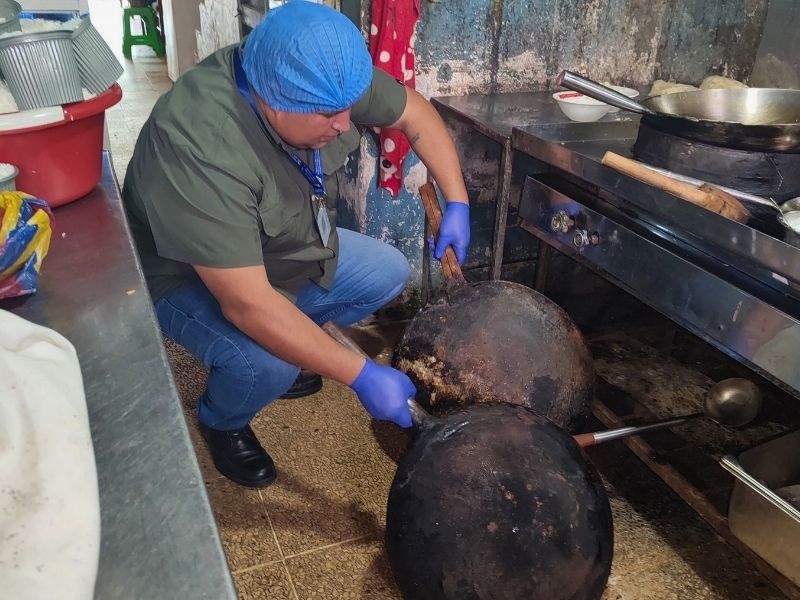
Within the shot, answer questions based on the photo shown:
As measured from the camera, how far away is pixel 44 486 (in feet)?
2.02

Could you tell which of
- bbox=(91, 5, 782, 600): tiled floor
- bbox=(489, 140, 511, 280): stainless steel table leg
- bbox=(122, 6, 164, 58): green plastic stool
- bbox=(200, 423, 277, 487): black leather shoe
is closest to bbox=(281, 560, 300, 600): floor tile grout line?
bbox=(91, 5, 782, 600): tiled floor

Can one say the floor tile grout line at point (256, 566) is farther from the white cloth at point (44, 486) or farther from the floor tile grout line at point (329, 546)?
the white cloth at point (44, 486)

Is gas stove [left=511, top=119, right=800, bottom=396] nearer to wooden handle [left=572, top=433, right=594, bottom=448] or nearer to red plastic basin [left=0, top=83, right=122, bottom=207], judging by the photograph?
wooden handle [left=572, top=433, right=594, bottom=448]

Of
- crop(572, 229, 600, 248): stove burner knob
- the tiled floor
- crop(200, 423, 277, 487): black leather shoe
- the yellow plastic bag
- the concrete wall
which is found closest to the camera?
the yellow plastic bag

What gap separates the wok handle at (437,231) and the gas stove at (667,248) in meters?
0.25

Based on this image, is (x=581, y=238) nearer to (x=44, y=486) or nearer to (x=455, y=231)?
(x=455, y=231)

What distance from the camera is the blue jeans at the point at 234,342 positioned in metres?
1.69

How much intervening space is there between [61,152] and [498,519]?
3.84ft

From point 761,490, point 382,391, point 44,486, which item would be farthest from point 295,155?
point 761,490

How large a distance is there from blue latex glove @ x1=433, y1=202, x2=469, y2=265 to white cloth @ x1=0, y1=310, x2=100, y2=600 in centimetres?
134

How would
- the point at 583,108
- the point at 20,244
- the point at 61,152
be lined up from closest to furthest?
the point at 20,244 < the point at 61,152 < the point at 583,108

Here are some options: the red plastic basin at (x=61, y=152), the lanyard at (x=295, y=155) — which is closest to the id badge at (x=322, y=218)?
the lanyard at (x=295, y=155)

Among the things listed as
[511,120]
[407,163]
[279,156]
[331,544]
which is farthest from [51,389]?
[407,163]

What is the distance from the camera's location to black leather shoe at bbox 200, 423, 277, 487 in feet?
6.10
